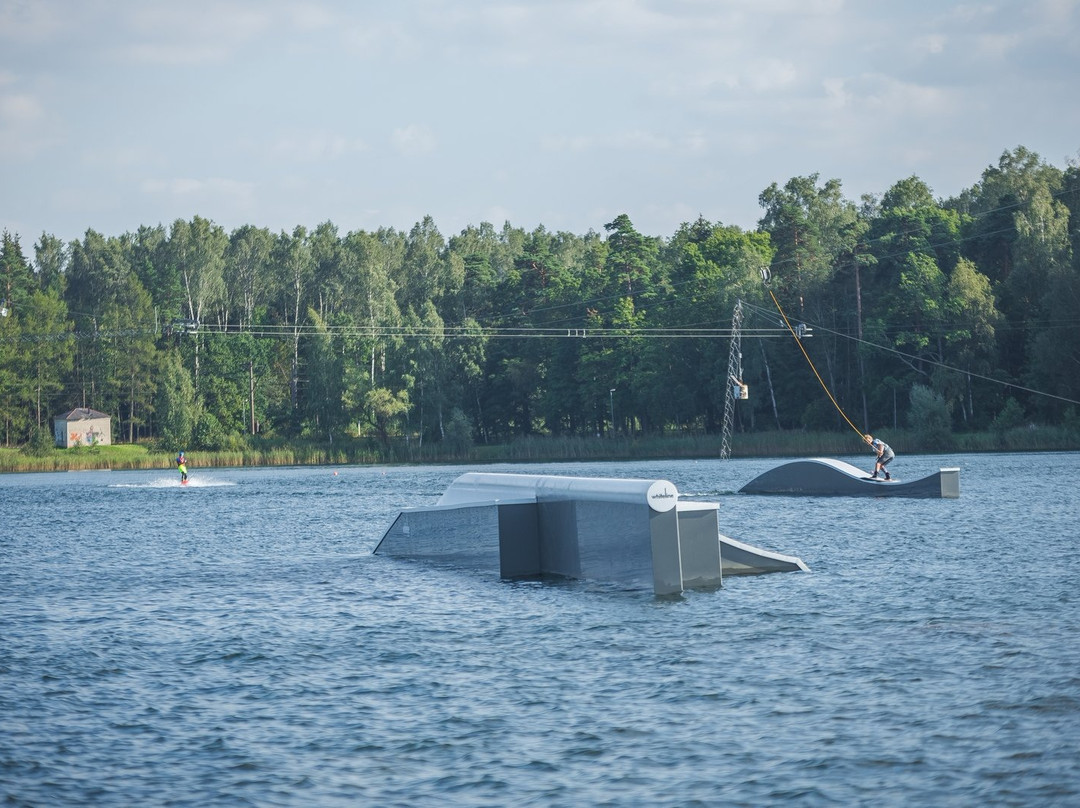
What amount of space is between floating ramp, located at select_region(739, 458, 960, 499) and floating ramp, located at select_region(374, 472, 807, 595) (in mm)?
17852

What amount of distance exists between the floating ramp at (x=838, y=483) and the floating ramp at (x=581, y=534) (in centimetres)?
1785

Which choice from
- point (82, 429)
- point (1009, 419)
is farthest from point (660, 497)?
point (82, 429)

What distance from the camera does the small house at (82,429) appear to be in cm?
11738

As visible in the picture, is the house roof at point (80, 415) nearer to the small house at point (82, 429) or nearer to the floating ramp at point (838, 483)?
the small house at point (82, 429)

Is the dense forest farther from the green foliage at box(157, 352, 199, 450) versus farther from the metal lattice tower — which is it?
the metal lattice tower

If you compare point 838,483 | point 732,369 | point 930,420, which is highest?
point 732,369

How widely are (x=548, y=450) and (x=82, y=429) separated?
159ft

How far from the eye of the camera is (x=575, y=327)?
383 ft

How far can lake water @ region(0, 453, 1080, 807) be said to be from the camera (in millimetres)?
9305

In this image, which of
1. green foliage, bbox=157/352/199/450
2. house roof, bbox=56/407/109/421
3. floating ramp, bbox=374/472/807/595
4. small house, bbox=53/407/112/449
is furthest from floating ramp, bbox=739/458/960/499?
house roof, bbox=56/407/109/421

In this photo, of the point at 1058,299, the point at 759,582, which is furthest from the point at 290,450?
the point at 759,582

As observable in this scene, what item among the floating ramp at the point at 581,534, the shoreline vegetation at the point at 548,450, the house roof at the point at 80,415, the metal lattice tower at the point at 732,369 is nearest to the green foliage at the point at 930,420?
the shoreline vegetation at the point at 548,450

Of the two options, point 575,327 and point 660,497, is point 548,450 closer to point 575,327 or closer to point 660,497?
point 575,327

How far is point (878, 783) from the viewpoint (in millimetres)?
8875
